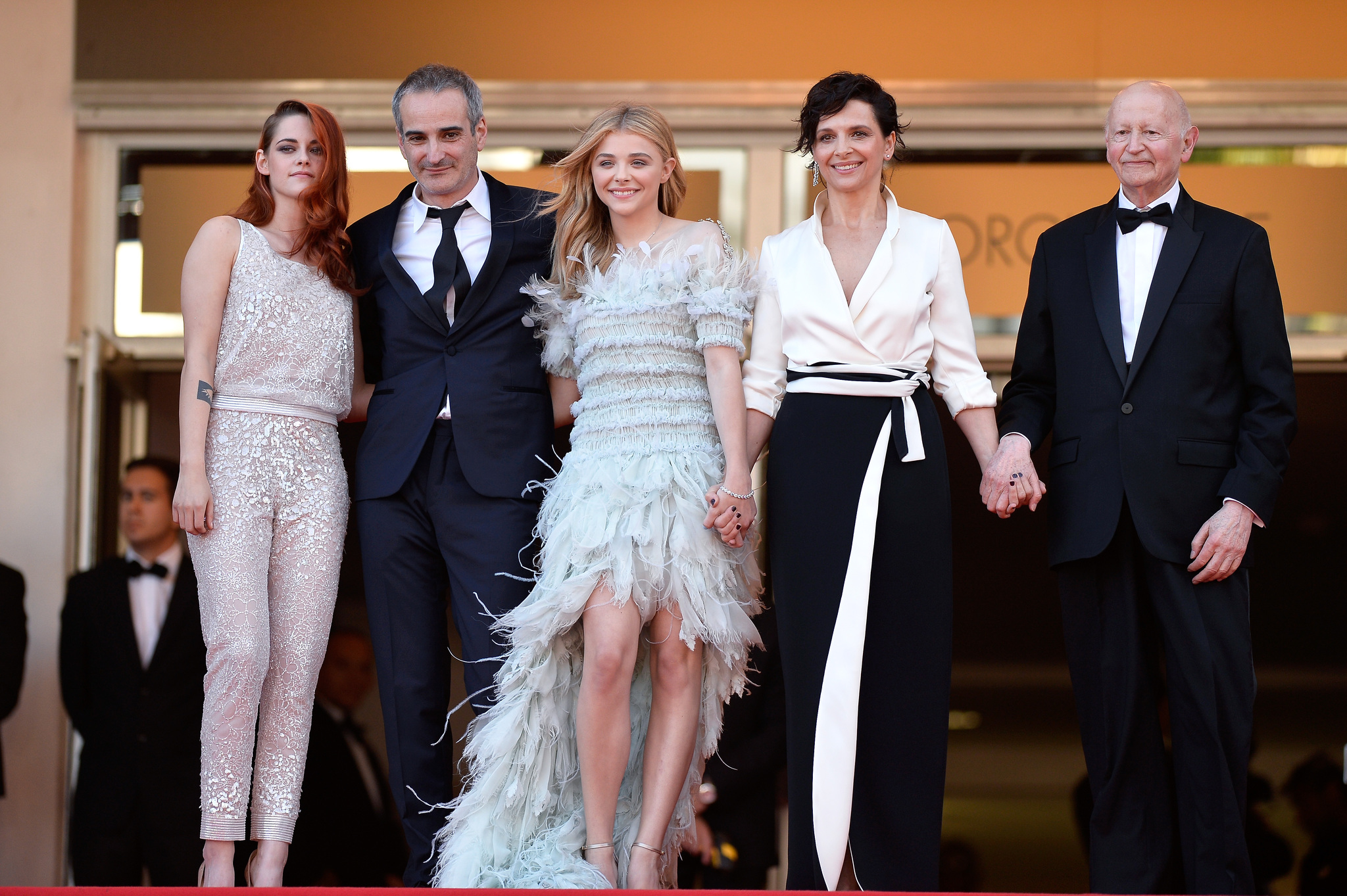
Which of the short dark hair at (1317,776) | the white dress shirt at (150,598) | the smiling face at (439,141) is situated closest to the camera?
the smiling face at (439,141)

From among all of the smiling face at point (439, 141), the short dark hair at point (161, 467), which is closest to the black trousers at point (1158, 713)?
the smiling face at point (439, 141)

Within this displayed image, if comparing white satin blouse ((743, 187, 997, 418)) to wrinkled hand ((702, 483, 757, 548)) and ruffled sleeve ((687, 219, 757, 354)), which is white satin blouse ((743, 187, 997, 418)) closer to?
ruffled sleeve ((687, 219, 757, 354))

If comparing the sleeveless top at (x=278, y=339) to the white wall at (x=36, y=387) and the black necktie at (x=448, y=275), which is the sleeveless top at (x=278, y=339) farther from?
the white wall at (x=36, y=387)

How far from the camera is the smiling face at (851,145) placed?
3051mm

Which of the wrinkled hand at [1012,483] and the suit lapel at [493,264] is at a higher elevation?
the suit lapel at [493,264]

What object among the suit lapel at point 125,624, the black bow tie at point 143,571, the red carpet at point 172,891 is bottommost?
the red carpet at point 172,891

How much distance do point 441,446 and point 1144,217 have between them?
1.58 meters

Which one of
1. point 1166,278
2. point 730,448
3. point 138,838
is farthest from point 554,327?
point 138,838

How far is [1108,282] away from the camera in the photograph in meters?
3.05

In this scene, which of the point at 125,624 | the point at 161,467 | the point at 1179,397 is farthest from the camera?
the point at 161,467

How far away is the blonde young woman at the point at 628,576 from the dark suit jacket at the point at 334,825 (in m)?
2.02

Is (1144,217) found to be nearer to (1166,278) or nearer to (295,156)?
(1166,278)

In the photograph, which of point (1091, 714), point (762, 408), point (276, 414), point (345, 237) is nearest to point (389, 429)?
point (276, 414)

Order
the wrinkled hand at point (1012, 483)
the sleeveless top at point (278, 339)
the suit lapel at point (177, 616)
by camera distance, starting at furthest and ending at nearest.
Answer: the suit lapel at point (177, 616), the sleeveless top at point (278, 339), the wrinkled hand at point (1012, 483)
